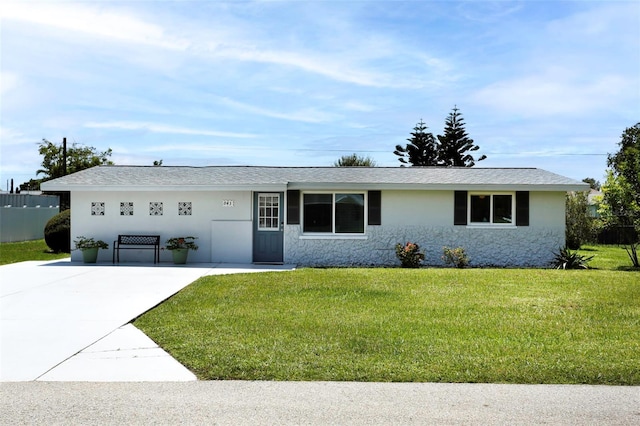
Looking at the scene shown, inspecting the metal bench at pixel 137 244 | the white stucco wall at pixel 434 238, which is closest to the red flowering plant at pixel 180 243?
the metal bench at pixel 137 244

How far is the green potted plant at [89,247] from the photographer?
16.8 m

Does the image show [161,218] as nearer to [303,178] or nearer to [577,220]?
[303,178]

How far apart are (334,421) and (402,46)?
39.7 ft

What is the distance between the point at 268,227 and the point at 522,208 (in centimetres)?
761

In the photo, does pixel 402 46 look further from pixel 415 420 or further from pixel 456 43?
pixel 415 420

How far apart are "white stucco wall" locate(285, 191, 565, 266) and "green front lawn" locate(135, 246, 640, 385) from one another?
4199 mm

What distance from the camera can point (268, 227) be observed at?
17172mm

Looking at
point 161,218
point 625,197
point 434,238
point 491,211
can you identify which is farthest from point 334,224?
point 625,197


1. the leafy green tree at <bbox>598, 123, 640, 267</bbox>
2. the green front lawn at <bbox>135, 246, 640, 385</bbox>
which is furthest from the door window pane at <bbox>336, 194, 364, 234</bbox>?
the leafy green tree at <bbox>598, 123, 640, 267</bbox>

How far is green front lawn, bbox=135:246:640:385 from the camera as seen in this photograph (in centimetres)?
580

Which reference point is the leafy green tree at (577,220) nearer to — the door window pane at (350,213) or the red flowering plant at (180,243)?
the door window pane at (350,213)

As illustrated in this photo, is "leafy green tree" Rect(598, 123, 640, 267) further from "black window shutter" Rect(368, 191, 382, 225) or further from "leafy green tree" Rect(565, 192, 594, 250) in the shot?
"black window shutter" Rect(368, 191, 382, 225)

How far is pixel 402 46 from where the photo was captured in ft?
48.5

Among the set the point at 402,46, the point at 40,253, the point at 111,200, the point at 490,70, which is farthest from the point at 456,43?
the point at 40,253
